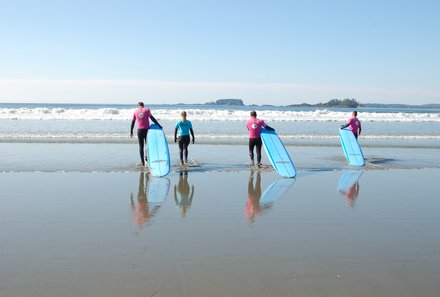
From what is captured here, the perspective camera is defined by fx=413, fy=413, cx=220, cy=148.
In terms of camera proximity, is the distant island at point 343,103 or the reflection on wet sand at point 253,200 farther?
the distant island at point 343,103

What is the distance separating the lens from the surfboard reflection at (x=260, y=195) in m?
6.00

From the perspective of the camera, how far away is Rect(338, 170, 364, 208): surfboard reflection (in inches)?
278

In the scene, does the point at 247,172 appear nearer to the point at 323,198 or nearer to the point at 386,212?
the point at 323,198

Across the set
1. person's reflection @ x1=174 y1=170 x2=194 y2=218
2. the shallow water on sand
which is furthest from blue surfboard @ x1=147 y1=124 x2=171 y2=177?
the shallow water on sand

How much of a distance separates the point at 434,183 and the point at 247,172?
158 inches

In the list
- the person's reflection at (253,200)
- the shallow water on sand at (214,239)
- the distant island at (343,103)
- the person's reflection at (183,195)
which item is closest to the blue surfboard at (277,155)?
the person's reflection at (253,200)

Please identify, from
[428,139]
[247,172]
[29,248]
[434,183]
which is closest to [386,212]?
[434,183]

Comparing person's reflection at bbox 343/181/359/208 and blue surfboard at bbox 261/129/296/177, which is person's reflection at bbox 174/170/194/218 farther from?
person's reflection at bbox 343/181/359/208

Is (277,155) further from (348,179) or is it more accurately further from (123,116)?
(123,116)

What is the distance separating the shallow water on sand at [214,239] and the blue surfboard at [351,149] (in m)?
3.46

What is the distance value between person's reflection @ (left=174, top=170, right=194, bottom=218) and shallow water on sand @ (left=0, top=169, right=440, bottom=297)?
0.02 metres

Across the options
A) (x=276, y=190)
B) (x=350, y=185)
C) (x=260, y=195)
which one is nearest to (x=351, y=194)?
(x=350, y=185)

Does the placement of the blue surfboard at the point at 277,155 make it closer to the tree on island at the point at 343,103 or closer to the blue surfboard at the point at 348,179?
the blue surfboard at the point at 348,179

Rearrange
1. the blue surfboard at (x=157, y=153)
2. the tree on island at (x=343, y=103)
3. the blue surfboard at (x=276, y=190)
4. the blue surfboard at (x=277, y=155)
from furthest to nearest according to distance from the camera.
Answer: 1. the tree on island at (x=343, y=103)
2. the blue surfboard at (x=277, y=155)
3. the blue surfboard at (x=157, y=153)
4. the blue surfboard at (x=276, y=190)
